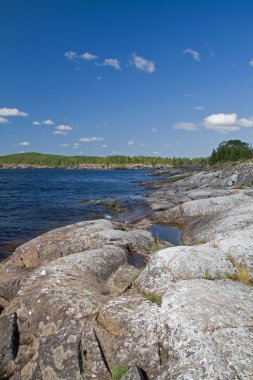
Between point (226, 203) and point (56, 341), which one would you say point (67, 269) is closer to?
point (56, 341)

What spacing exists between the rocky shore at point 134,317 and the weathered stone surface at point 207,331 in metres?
0.02

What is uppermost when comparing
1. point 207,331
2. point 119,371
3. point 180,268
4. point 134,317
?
point 180,268

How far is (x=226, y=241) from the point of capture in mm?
14336

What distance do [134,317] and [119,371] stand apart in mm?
1503

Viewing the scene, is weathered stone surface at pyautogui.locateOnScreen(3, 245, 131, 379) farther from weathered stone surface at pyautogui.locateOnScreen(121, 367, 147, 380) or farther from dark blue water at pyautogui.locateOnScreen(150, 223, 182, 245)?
dark blue water at pyautogui.locateOnScreen(150, 223, 182, 245)

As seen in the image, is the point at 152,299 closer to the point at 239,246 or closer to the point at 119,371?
the point at 119,371

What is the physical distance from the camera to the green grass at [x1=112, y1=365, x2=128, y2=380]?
844 cm

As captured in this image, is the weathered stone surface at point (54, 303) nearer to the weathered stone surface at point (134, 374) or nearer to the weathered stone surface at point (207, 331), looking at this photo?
the weathered stone surface at point (134, 374)

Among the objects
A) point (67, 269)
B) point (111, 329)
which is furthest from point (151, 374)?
point (67, 269)

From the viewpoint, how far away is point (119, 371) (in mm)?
8539

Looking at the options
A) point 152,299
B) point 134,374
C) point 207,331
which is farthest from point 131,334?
point 207,331

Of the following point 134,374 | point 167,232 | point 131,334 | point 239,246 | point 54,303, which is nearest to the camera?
point 134,374

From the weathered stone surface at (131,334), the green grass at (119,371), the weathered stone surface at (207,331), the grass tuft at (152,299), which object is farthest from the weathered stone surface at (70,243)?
the green grass at (119,371)

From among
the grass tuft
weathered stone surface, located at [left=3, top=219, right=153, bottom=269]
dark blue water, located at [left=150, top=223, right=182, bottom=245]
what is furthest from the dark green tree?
the grass tuft
